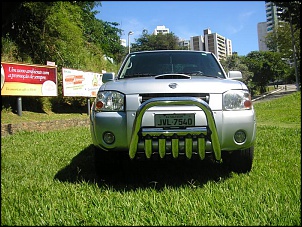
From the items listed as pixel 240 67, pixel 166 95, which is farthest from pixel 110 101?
pixel 240 67

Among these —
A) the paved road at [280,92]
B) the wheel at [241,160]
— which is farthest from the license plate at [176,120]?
the wheel at [241,160]

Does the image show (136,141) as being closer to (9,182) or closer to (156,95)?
(156,95)

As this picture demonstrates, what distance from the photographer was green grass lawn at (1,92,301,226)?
4.66 feet

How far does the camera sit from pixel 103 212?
1.93m

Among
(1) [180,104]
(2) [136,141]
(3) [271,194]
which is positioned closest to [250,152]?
(3) [271,194]

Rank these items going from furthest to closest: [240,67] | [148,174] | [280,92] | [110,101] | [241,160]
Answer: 1. [240,67]
2. [148,174]
3. [241,160]
4. [110,101]
5. [280,92]

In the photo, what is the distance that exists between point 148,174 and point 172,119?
111cm

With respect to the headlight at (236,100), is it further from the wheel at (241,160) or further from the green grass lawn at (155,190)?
the wheel at (241,160)

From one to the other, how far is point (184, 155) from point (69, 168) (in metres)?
1.50

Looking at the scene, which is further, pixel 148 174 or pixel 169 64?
pixel 169 64

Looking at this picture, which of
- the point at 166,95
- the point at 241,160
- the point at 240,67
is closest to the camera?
the point at 166,95

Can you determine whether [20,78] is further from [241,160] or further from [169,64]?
[241,160]

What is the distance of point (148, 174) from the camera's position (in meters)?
3.16

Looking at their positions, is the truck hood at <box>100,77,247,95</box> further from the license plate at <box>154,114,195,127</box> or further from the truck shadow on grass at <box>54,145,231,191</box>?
the truck shadow on grass at <box>54,145,231,191</box>
